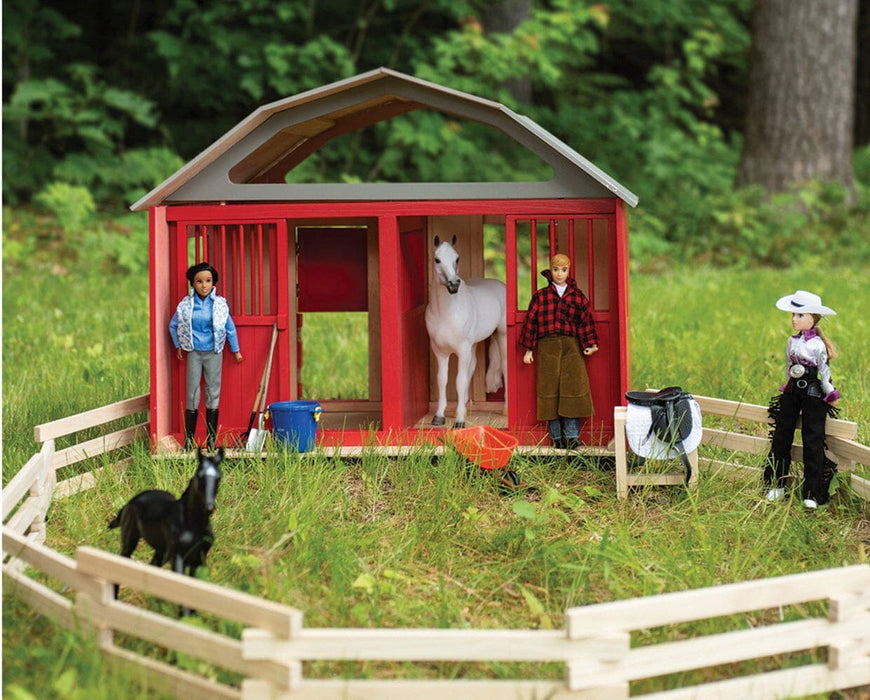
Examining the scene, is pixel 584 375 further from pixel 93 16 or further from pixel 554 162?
pixel 93 16

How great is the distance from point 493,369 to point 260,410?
2.07m

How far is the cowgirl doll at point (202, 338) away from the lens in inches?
251

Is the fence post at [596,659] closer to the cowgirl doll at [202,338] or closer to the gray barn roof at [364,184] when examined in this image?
the gray barn roof at [364,184]

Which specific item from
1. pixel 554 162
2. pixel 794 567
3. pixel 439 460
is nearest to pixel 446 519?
pixel 439 460

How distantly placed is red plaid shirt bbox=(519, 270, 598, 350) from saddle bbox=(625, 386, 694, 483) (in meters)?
→ 0.58

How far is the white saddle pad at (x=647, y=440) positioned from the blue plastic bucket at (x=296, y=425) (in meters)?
1.73

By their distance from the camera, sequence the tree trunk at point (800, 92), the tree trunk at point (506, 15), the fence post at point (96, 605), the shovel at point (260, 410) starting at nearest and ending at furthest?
the fence post at point (96, 605)
the shovel at point (260, 410)
the tree trunk at point (800, 92)
the tree trunk at point (506, 15)

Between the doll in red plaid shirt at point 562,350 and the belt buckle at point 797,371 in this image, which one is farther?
the doll in red plaid shirt at point 562,350

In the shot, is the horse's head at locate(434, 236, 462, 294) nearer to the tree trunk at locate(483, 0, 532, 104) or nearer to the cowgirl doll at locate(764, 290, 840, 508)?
the cowgirl doll at locate(764, 290, 840, 508)

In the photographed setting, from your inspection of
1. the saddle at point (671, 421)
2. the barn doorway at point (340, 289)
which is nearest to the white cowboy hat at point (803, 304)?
the saddle at point (671, 421)

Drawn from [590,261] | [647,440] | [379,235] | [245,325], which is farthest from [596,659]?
[245,325]

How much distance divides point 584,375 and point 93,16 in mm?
13411

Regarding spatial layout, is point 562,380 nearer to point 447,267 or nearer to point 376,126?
point 447,267

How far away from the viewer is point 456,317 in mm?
6898
